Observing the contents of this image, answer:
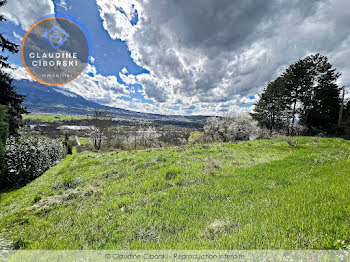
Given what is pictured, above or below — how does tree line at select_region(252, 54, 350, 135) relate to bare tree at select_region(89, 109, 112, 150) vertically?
above

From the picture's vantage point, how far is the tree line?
80.9ft

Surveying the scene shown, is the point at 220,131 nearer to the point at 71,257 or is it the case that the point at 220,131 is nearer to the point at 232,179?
the point at 232,179

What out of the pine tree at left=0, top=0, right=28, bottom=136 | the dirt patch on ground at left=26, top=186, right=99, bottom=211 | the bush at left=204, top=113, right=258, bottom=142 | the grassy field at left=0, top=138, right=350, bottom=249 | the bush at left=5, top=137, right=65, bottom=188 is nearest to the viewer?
the grassy field at left=0, top=138, right=350, bottom=249

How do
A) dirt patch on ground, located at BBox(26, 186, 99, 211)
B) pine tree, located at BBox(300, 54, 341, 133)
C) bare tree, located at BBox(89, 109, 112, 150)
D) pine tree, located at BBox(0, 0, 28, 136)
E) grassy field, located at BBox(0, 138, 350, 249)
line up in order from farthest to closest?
bare tree, located at BBox(89, 109, 112, 150)
pine tree, located at BBox(300, 54, 341, 133)
pine tree, located at BBox(0, 0, 28, 136)
dirt patch on ground, located at BBox(26, 186, 99, 211)
grassy field, located at BBox(0, 138, 350, 249)

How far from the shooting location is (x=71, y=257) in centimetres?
256

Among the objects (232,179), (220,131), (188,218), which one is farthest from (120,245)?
(220,131)

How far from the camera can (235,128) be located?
3106 cm

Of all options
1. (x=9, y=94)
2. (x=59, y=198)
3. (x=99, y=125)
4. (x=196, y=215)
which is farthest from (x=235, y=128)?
(x=9, y=94)

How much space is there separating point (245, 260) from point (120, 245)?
2.43 metres

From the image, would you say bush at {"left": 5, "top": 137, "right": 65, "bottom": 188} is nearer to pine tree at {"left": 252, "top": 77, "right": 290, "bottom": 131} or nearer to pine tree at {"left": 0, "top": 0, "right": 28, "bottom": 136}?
pine tree at {"left": 0, "top": 0, "right": 28, "bottom": 136}

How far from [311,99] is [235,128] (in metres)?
14.8

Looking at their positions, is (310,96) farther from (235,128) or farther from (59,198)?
(59,198)

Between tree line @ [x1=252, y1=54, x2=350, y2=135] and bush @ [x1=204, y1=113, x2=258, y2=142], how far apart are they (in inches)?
237

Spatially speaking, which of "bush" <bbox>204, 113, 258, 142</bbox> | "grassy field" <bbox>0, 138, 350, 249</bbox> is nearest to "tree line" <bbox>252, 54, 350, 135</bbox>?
"bush" <bbox>204, 113, 258, 142</bbox>
